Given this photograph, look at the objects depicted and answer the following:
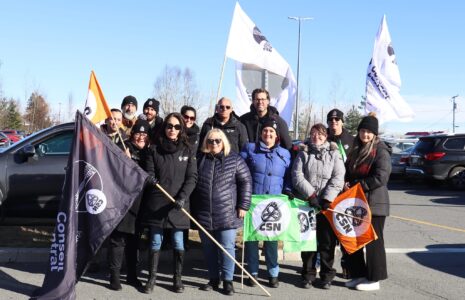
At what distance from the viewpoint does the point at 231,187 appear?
19.0 feet

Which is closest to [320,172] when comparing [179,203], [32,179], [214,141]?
[214,141]

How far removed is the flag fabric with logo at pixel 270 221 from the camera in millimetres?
6035

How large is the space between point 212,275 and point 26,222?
11.2 ft

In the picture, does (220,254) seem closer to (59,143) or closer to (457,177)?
(59,143)

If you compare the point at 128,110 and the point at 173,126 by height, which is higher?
the point at 128,110

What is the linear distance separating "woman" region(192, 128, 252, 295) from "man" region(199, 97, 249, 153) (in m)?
0.76

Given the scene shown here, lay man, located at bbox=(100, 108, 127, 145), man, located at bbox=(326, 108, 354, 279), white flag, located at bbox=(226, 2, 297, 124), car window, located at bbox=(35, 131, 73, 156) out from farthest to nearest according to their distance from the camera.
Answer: white flag, located at bbox=(226, 2, 297, 124) → car window, located at bbox=(35, 131, 73, 156) → man, located at bbox=(326, 108, 354, 279) → man, located at bbox=(100, 108, 127, 145)

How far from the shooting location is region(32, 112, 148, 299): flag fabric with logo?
5.28 m

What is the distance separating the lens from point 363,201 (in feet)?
19.4

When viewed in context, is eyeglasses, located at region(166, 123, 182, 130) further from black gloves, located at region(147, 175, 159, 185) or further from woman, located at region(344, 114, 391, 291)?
woman, located at region(344, 114, 391, 291)

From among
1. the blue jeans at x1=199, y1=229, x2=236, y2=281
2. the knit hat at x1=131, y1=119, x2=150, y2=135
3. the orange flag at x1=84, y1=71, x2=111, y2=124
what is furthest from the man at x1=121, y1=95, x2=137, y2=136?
the blue jeans at x1=199, y1=229, x2=236, y2=281

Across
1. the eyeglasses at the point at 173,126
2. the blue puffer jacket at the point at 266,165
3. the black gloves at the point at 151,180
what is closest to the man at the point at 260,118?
the blue puffer jacket at the point at 266,165

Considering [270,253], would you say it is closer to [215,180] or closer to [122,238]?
[215,180]

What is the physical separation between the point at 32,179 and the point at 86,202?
2.64 m
